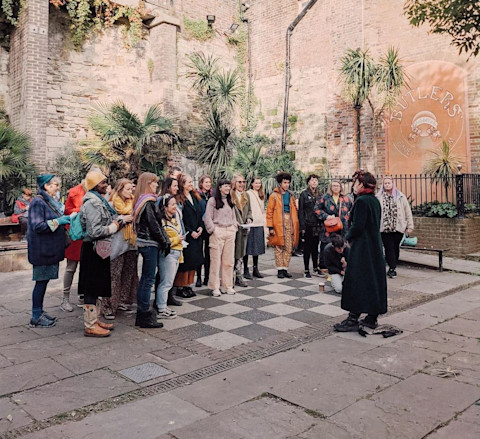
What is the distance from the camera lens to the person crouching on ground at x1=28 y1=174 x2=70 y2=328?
5.13 m

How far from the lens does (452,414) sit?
3.21 meters

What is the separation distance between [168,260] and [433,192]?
28.5ft

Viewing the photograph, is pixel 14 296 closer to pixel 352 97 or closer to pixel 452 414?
pixel 452 414

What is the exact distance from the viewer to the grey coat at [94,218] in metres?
4.73

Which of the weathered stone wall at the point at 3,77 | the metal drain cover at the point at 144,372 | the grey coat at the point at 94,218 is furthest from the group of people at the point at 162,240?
the weathered stone wall at the point at 3,77

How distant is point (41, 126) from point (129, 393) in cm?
1071

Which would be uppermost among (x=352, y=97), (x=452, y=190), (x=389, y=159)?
(x=352, y=97)

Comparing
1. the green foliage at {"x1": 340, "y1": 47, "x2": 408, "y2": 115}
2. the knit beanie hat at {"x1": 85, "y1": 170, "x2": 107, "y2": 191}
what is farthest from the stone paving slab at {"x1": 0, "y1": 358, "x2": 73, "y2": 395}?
the green foliage at {"x1": 340, "y1": 47, "x2": 408, "y2": 115}

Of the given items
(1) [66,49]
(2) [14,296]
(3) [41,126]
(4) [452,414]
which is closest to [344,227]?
(4) [452,414]

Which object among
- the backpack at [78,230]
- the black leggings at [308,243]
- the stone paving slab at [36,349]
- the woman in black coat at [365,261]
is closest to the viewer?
the stone paving slab at [36,349]

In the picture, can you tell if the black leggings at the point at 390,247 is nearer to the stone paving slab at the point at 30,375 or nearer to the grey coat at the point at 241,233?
the grey coat at the point at 241,233

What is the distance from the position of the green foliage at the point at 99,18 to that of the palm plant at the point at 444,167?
387 inches

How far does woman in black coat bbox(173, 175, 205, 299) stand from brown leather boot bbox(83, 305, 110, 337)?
5.46ft

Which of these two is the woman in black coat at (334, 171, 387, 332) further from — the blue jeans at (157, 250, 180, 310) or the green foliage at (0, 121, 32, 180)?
the green foliage at (0, 121, 32, 180)
